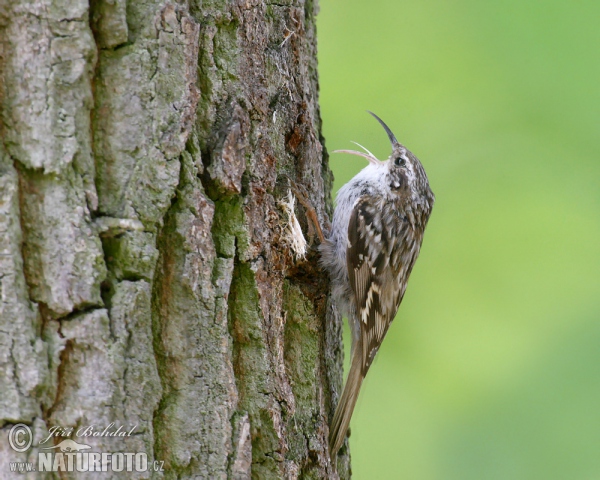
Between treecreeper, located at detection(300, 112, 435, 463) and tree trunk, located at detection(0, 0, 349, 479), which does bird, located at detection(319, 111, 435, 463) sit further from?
tree trunk, located at detection(0, 0, 349, 479)

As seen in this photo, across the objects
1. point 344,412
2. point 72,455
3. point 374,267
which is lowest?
point 72,455

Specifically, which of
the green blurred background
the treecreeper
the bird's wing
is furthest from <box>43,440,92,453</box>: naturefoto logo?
the green blurred background

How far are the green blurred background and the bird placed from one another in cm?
40

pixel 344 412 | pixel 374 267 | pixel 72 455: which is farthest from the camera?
pixel 374 267

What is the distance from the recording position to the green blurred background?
11.3ft

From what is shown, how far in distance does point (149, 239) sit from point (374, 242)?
1.62m

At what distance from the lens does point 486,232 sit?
143 inches

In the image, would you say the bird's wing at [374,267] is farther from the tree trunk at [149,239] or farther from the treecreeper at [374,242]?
the tree trunk at [149,239]

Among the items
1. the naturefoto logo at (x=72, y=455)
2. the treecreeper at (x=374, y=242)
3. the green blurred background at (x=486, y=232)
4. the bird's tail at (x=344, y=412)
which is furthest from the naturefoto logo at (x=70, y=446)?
the green blurred background at (x=486, y=232)

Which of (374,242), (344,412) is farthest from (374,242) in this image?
(344,412)

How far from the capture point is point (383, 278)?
2.99 metres

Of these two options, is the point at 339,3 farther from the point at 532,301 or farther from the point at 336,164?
the point at 532,301

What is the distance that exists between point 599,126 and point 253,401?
2614mm

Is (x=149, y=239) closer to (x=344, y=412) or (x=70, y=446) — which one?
(x=70, y=446)
